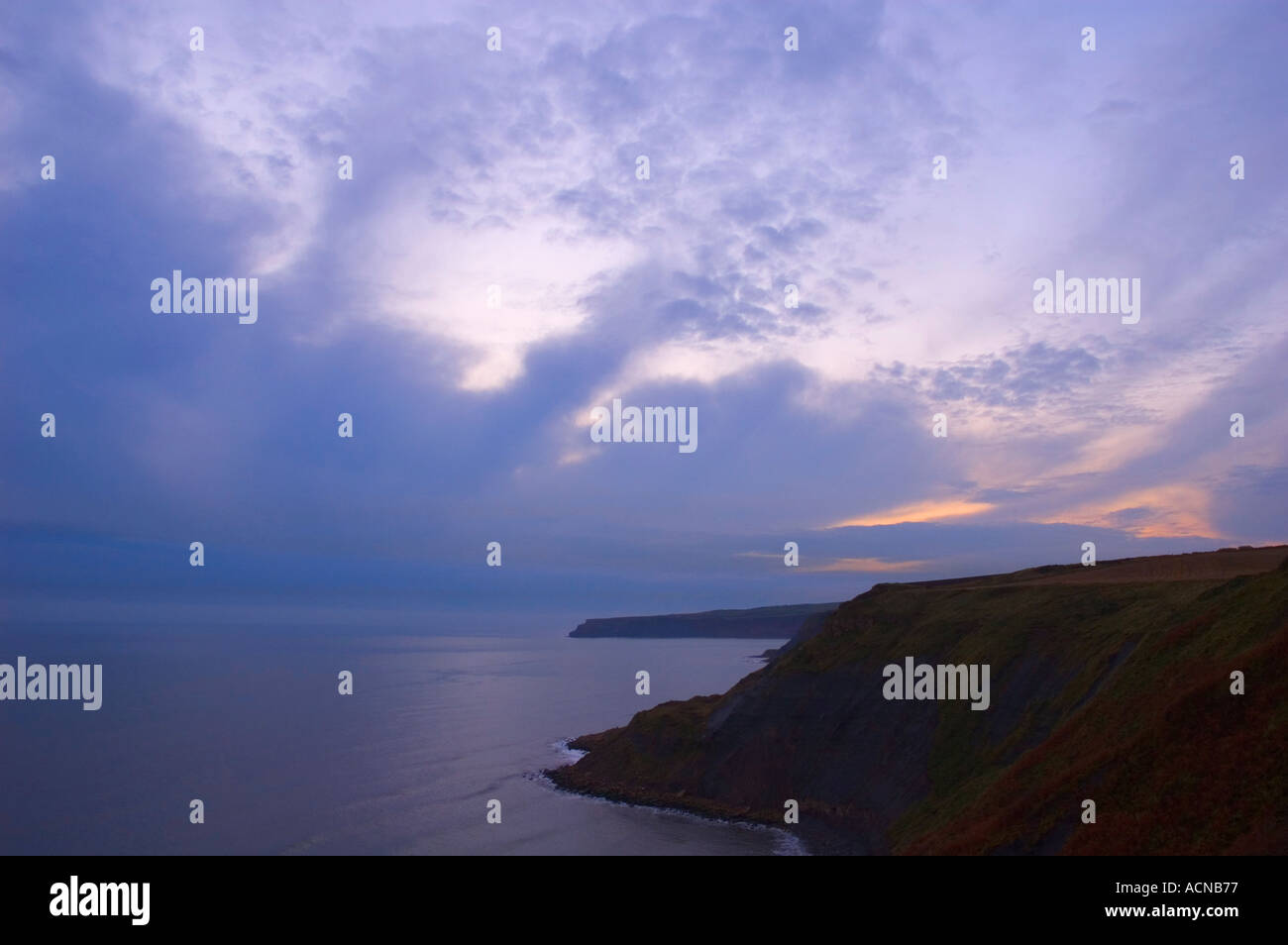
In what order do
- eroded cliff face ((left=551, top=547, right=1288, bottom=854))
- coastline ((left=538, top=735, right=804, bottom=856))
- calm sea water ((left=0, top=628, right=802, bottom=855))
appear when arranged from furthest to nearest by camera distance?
coastline ((left=538, top=735, right=804, bottom=856)) < calm sea water ((left=0, top=628, right=802, bottom=855)) < eroded cliff face ((left=551, top=547, right=1288, bottom=854))

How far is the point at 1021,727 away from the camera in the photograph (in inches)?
1729

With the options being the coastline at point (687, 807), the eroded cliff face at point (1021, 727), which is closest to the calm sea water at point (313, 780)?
the coastline at point (687, 807)

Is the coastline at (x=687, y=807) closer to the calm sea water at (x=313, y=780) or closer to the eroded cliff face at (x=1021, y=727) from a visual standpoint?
the eroded cliff face at (x=1021, y=727)

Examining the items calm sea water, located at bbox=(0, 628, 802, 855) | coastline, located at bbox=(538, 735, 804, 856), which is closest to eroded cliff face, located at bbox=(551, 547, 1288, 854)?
coastline, located at bbox=(538, 735, 804, 856)

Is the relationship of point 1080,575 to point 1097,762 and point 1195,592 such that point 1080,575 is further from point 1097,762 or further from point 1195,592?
point 1097,762

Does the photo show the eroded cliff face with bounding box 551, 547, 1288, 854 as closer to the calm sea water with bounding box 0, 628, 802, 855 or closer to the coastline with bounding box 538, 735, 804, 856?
the coastline with bounding box 538, 735, 804, 856

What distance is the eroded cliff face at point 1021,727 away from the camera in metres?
22.8

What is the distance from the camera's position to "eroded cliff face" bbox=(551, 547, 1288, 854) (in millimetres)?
22766
